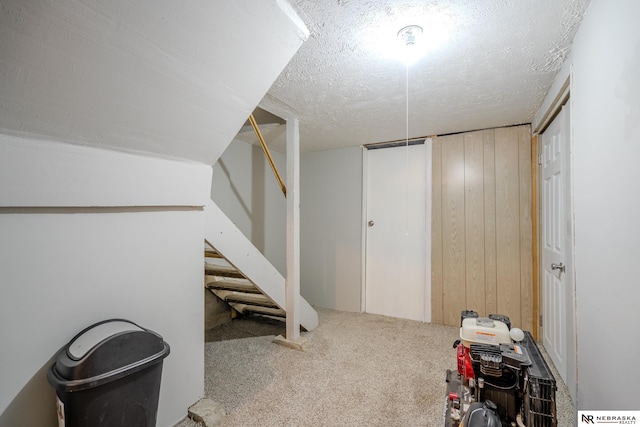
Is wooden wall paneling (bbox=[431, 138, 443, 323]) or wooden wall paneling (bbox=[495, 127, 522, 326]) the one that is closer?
wooden wall paneling (bbox=[495, 127, 522, 326])

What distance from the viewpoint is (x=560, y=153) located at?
1.95 metres

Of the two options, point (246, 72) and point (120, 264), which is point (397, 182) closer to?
point (246, 72)

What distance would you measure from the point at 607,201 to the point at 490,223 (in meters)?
1.86

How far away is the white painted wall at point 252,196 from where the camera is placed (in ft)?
10.1

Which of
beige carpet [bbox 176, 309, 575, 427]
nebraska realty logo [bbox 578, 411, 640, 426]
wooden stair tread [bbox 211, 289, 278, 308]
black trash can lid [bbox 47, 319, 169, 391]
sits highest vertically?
black trash can lid [bbox 47, 319, 169, 391]

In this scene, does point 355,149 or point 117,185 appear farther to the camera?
point 355,149

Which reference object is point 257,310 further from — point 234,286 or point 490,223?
point 490,223

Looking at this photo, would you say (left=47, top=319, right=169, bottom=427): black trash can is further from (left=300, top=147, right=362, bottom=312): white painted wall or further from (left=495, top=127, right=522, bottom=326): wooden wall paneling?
(left=495, top=127, right=522, bottom=326): wooden wall paneling

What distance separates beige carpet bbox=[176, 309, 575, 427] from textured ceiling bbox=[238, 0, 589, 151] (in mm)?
2082

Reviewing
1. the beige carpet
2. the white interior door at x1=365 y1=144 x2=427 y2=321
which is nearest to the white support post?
the beige carpet

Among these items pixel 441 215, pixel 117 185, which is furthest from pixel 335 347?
pixel 117 185

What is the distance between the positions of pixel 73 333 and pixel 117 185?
641 millimetres

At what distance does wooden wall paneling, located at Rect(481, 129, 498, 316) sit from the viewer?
2.79 m

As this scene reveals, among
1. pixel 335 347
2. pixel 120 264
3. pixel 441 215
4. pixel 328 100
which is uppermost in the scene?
pixel 328 100
